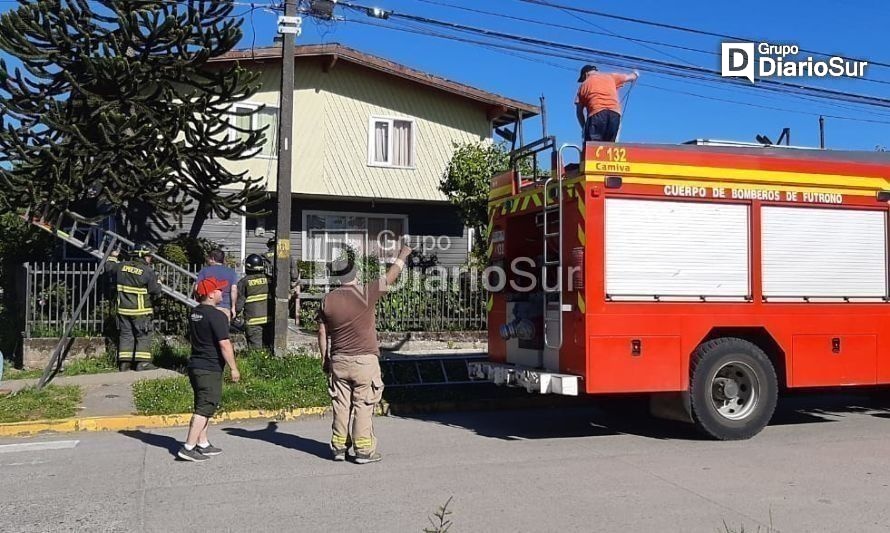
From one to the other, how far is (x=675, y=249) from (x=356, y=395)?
3.40m

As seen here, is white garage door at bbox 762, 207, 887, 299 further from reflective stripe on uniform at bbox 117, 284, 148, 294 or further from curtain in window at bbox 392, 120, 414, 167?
curtain in window at bbox 392, 120, 414, 167

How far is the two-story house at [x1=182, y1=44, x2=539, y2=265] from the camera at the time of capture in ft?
59.7

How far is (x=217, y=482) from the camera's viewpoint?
6508 mm

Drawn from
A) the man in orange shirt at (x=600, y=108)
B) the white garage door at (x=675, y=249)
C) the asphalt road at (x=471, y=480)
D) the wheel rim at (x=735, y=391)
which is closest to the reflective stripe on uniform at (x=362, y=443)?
the asphalt road at (x=471, y=480)

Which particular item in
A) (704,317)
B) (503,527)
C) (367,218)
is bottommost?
(503,527)

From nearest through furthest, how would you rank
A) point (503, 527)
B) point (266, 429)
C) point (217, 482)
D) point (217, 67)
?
point (503, 527) < point (217, 482) < point (266, 429) < point (217, 67)

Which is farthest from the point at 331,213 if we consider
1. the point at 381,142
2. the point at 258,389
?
the point at 258,389

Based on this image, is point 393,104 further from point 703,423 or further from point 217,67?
point 703,423

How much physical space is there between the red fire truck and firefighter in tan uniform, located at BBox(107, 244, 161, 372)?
583 cm

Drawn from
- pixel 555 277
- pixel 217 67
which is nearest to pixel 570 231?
pixel 555 277

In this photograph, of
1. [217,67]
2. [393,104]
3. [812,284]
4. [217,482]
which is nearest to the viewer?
[217,482]

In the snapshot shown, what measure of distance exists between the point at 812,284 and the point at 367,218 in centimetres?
1302

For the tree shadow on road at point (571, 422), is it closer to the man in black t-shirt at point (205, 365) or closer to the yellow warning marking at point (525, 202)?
the yellow warning marking at point (525, 202)

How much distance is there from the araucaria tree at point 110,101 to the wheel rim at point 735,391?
8.73 metres
